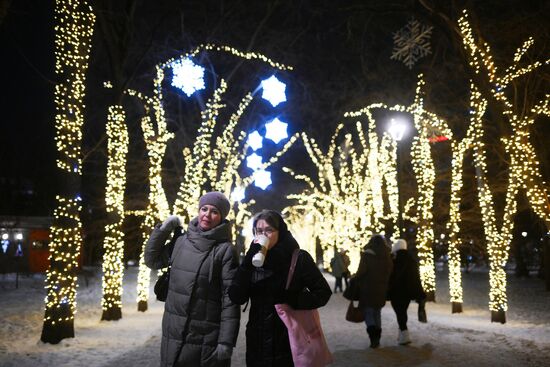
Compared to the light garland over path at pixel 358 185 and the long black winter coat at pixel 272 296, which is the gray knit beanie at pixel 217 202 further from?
the light garland over path at pixel 358 185

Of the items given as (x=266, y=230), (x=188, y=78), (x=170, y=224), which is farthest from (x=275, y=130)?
(x=266, y=230)

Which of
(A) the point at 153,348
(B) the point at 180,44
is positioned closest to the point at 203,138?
(B) the point at 180,44

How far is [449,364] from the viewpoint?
26.0 feet

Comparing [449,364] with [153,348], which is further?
[153,348]

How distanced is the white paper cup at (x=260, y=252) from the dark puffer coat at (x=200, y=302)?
330 millimetres

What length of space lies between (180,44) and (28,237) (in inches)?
1194

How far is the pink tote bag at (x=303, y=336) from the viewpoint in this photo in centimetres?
429

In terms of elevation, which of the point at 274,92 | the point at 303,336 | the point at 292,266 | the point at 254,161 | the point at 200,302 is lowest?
the point at 303,336

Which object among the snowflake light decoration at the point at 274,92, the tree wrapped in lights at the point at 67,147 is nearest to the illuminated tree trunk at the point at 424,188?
the snowflake light decoration at the point at 274,92

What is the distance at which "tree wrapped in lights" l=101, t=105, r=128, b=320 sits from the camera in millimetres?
13266

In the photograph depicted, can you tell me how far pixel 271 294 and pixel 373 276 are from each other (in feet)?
17.3

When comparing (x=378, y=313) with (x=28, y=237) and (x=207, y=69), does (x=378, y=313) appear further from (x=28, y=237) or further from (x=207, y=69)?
(x=28, y=237)

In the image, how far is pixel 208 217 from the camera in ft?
15.4

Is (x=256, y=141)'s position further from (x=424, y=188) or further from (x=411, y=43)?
(x=411, y=43)
